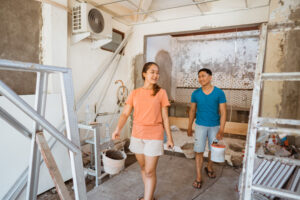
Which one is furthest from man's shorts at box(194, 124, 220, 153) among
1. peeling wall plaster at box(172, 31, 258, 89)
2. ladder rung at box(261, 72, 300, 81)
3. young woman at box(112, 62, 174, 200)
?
peeling wall plaster at box(172, 31, 258, 89)

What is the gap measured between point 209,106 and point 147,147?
1.22m

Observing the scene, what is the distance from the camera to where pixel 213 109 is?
8.87 ft

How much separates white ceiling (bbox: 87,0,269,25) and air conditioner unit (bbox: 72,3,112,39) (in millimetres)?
319

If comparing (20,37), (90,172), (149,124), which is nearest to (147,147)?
(149,124)

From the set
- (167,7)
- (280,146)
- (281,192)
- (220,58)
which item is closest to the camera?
(281,192)

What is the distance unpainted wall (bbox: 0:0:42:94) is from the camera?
2256 millimetres

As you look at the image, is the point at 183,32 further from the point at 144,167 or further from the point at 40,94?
the point at 40,94

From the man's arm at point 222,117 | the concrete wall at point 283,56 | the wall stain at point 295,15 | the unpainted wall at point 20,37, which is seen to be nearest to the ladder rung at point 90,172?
the unpainted wall at point 20,37

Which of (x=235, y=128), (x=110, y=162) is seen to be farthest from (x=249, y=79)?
(x=110, y=162)

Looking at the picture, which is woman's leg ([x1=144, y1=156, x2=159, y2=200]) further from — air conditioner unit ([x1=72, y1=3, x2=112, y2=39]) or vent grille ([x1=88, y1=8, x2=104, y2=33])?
vent grille ([x1=88, y1=8, x2=104, y2=33])

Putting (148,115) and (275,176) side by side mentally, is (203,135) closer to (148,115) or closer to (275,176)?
(275,176)

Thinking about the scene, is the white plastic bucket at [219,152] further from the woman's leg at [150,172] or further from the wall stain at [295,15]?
the wall stain at [295,15]

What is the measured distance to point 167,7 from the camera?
3.99 metres

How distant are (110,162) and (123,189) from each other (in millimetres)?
433
